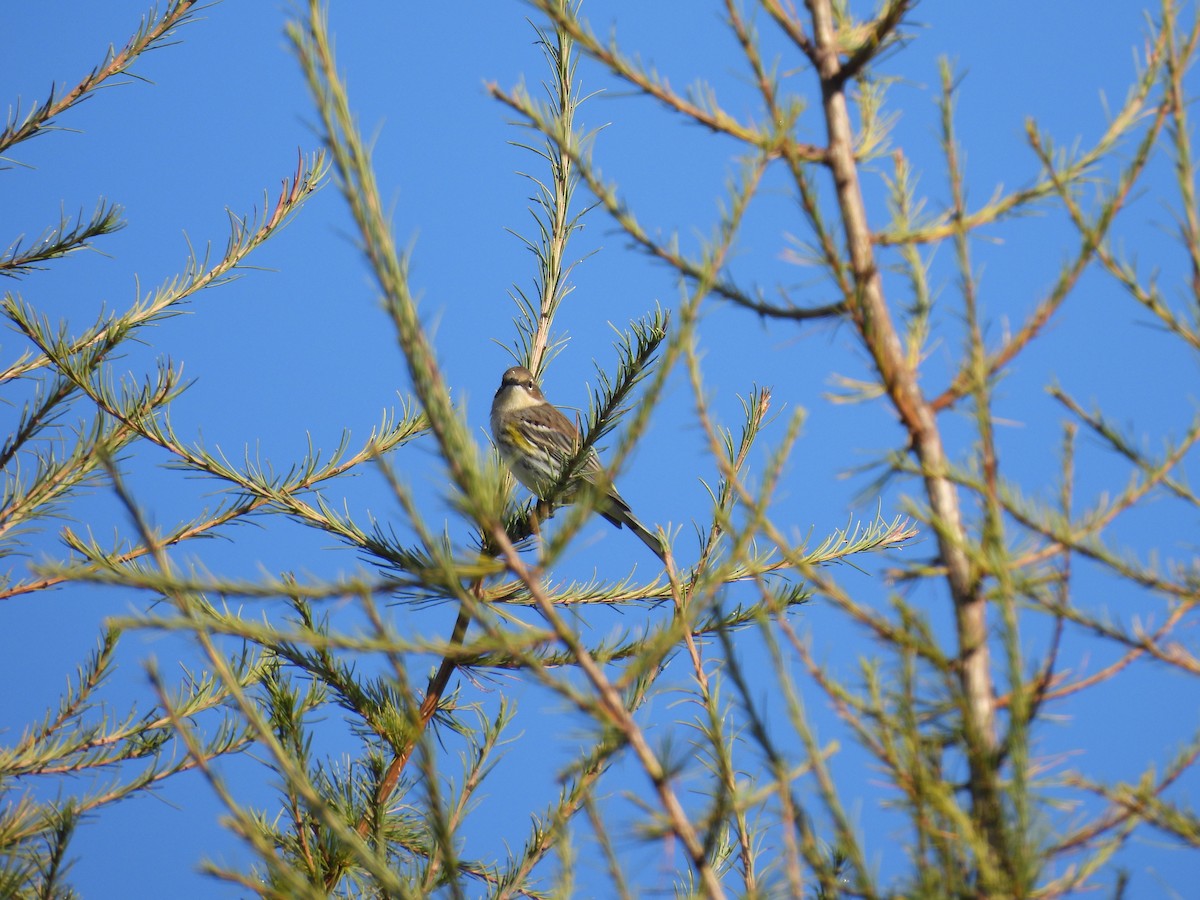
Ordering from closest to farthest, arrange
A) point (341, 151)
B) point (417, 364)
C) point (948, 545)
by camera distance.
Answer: point (341, 151), point (417, 364), point (948, 545)

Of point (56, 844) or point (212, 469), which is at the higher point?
point (212, 469)

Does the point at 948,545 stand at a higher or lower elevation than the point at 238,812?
higher

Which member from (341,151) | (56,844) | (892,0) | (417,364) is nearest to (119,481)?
(417,364)

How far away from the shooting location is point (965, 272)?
1581 mm

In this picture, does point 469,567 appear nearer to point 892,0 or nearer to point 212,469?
point 892,0

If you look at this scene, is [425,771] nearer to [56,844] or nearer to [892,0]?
[56,844]

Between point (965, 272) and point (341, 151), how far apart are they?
888 mm

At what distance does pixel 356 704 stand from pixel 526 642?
4.99 feet

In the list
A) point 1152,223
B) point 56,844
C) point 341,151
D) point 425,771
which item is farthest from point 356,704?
point 1152,223

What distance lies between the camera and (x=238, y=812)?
4.99 ft

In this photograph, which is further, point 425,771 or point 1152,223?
Result: point 1152,223

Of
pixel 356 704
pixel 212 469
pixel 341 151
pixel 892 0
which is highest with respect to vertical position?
pixel 212 469

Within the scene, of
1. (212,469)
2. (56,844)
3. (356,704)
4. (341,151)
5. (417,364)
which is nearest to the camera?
(341,151)

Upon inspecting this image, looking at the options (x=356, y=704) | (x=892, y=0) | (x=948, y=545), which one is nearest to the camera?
(x=948, y=545)
